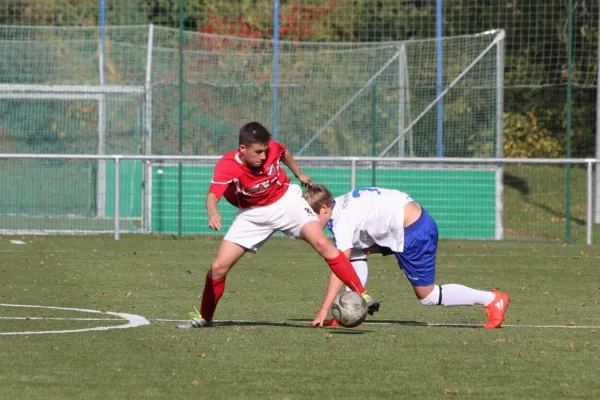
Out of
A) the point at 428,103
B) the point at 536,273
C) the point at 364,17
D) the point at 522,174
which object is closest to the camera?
the point at 536,273

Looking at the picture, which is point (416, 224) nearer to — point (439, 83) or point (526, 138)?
point (439, 83)

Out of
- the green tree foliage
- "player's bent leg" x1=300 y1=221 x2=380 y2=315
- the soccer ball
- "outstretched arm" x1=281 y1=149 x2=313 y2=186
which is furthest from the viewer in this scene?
the green tree foliage

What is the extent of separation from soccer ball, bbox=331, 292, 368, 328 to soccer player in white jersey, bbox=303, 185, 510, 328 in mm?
290

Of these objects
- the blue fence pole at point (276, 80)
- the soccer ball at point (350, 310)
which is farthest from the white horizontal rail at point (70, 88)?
the soccer ball at point (350, 310)

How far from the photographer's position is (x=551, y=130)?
1152 inches

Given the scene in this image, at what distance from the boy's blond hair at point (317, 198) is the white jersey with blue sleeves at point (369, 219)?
105 millimetres

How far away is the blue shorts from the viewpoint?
33.5ft

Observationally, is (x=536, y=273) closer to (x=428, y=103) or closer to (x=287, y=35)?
(x=428, y=103)

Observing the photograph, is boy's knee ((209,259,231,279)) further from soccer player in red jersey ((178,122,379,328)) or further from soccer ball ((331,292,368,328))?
soccer ball ((331,292,368,328))

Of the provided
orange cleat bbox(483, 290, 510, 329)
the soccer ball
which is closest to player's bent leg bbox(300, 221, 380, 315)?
the soccer ball

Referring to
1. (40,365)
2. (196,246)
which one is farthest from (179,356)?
(196,246)

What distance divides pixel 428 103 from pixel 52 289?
12.6 m

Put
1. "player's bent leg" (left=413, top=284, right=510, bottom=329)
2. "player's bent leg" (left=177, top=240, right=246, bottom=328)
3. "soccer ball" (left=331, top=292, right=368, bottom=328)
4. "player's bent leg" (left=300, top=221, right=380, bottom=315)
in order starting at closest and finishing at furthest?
"soccer ball" (left=331, top=292, right=368, bottom=328)
"player's bent leg" (left=300, top=221, right=380, bottom=315)
"player's bent leg" (left=177, top=240, right=246, bottom=328)
"player's bent leg" (left=413, top=284, right=510, bottom=329)

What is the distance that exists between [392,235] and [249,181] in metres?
1.28
